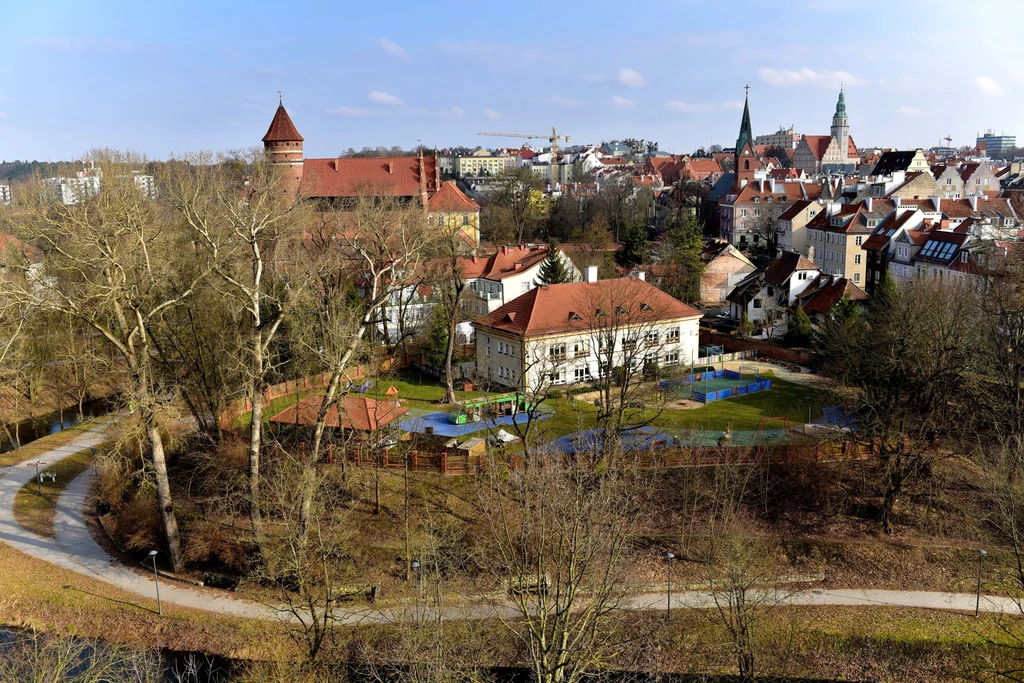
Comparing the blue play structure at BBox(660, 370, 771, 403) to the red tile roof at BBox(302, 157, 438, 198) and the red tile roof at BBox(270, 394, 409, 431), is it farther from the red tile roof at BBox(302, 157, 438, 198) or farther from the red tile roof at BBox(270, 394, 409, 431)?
the red tile roof at BBox(302, 157, 438, 198)

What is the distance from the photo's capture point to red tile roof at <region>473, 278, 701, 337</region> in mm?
31219

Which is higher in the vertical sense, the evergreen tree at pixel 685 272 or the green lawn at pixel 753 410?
the evergreen tree at pixel 685 272

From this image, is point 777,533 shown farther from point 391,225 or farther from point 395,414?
point 391,225

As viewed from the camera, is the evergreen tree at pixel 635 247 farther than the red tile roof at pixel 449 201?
No

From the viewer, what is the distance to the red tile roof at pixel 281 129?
5250 centimetres

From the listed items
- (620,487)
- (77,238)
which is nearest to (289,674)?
(620,487)

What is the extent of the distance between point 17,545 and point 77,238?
791 centimetres

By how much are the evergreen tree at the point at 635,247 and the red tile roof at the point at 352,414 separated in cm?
2660

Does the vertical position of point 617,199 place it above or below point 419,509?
above

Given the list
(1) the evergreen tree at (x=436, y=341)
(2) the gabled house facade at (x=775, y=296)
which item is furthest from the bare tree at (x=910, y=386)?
(1) the evergreen tree at (x=436, y=341)

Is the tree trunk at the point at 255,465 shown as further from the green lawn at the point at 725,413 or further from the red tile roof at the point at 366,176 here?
the red tile roof at the point at 366,176

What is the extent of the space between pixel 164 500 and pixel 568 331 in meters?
15.4

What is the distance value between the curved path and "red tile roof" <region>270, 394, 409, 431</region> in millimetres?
5830

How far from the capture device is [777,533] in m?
21.5
